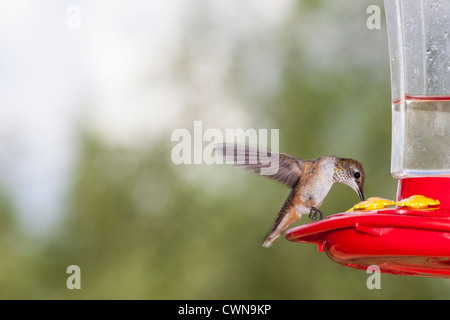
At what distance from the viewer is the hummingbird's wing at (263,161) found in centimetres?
361

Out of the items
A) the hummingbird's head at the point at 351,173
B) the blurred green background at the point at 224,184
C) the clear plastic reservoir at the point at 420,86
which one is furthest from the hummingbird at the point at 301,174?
the blurred green background at the point at 224,184

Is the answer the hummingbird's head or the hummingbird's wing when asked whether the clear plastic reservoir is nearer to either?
the hummingbird's head

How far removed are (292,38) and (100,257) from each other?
376cm

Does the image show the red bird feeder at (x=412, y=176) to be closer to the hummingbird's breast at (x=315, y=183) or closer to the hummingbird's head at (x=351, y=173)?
the hummingbird's head at (x=351, y=173)

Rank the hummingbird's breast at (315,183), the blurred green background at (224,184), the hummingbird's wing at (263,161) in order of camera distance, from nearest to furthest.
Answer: the hummingbird's wing at (263,161) → the hummingbird's breast at (315,183) → the blurred green background at (224,184)

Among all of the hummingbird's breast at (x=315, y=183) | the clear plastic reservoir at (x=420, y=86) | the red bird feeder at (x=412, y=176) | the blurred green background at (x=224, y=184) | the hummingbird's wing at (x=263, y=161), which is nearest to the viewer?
the red bird feeder at (x=412, y=176)

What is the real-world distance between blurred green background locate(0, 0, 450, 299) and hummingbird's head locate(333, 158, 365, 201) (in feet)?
13.3

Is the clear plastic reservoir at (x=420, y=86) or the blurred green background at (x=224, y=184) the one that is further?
the blurred green background at (x=224, y=184)

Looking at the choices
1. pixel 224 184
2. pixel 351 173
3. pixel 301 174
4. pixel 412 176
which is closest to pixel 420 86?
pixel 412 176

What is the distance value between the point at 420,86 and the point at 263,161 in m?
1.20

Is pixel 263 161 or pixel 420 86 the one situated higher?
pixel 420 86

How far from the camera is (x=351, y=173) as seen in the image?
3.67 m

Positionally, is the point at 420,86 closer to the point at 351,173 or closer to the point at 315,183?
the point at 351,173
